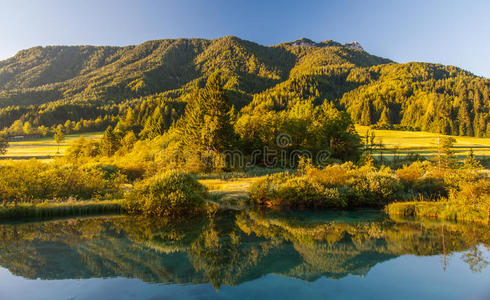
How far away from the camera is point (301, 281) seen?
711 cm

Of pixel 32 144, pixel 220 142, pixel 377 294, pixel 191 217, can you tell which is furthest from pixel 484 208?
pixel 32 144

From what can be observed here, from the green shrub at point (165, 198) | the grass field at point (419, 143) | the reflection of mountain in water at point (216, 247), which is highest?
the grass field at point (419, 143)

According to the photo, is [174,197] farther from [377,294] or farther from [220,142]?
[220,142]

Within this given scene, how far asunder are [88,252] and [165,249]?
2347 mm

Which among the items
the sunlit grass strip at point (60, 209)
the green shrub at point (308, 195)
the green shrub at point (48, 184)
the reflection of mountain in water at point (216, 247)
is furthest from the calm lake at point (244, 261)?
the green shrub at point (308, 195)

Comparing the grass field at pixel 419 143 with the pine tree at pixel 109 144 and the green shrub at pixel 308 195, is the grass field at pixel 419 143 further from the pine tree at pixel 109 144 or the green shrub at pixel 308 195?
the pine tree at pixel 109 144

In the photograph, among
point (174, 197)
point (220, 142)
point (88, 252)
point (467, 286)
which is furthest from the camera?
point (220, 142)

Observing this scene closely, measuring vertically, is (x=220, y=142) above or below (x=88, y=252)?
above

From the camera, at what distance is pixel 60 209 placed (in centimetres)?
1431

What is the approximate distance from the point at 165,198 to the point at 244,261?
7.54 meters

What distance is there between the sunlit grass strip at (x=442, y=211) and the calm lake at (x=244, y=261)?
127 centimetres

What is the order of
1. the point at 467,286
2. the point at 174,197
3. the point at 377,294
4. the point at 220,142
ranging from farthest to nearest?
the point at 220,142 < the point at 174,197 < the point at 467,286 < the point at 377,294

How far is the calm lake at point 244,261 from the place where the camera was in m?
6.68

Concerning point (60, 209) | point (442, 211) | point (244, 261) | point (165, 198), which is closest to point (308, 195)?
point (442, 211)
